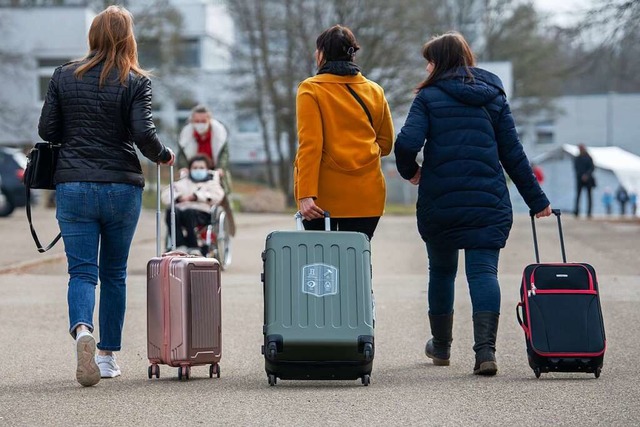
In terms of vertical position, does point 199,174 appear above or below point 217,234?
above

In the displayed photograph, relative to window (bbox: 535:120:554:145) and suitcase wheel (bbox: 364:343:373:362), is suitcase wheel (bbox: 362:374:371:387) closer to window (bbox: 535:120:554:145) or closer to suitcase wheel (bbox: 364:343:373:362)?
suitcase wheel (bbox: 364:343:373:362)

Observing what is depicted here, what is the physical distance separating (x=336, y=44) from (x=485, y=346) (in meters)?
1.69

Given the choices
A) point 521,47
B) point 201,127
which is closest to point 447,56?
point 201,127

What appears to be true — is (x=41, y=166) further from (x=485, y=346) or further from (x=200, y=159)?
(x=200, y=159)

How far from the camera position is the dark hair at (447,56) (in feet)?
23.4

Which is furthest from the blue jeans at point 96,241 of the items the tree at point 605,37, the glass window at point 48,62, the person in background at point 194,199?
the glass window at point 48,62

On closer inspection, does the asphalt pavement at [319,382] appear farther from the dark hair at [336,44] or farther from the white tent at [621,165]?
the white tent at [621,165]

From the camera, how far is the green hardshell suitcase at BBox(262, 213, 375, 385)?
6.37 meters

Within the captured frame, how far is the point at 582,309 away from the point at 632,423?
1400mm

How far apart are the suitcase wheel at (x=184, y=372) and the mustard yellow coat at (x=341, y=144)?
1.00 meters

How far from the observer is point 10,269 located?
48.1 ft

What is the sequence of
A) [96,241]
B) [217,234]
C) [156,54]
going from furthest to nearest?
[156,54], [217,234], [96,241]

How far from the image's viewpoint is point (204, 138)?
14.1 m

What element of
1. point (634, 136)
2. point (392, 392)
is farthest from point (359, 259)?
point (634, 136)
